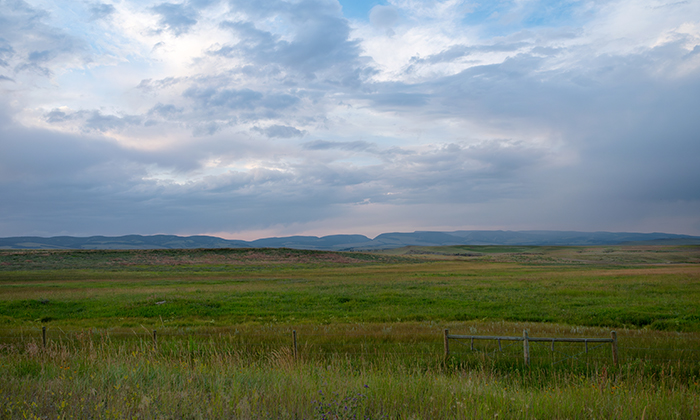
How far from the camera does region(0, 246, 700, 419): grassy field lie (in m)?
5.79

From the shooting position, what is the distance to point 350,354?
41.2 feet

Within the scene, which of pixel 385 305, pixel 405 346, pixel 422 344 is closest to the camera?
pixel 405 346

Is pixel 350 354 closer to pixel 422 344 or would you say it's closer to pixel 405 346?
pixel 405 346

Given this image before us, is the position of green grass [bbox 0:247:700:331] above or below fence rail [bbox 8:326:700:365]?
below

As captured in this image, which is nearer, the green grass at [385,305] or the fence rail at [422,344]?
the fence rail at [422,344]

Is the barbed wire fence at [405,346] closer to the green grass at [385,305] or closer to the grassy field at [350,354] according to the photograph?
the grassy field at [350,354]

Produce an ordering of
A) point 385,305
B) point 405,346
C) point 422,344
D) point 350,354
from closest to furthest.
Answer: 1. point 350,354
2. point 405,346
3. point 422,344
4. point 385,305

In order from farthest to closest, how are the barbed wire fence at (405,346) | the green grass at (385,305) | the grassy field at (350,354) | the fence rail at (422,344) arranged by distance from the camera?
1. the green grass at (385,305)
2. the barbed wire fence at (405,346)
3. the fence rail at (422,344)
4. the grassy field at (350,354)

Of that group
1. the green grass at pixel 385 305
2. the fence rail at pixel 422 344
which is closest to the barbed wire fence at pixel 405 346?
the fence rail at pixel 422 344

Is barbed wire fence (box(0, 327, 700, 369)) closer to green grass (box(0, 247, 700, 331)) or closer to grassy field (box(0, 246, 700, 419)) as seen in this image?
grassy field (box(0, 246, 700, 419))

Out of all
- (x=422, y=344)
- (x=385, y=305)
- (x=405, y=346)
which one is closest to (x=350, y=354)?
(x=405, y=346)

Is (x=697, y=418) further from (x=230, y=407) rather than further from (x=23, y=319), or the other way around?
(x=23, y=319)

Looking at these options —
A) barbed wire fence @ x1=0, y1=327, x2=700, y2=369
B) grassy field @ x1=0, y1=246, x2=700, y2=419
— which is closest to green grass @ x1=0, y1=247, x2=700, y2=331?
grassy field @ x1=0, y1=246, x2=700, y2=419

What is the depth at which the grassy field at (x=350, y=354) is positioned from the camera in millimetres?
5789
